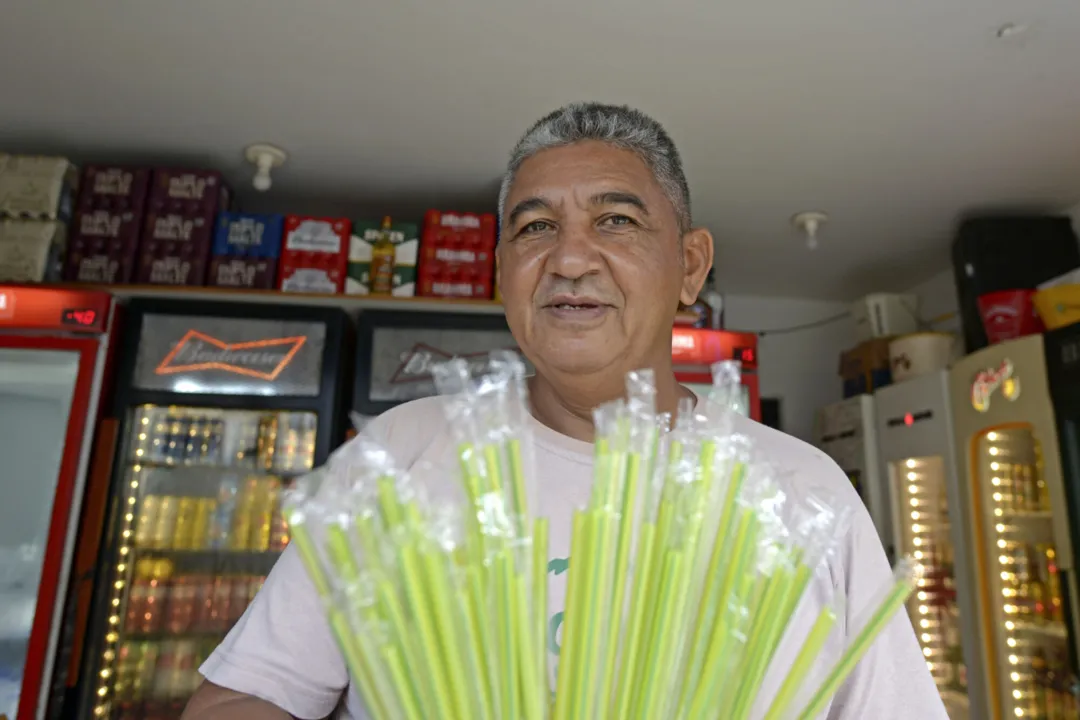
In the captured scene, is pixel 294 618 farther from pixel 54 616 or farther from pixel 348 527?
pixel 54 616

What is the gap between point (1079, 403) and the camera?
2.33 m

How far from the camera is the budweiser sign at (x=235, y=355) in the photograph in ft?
9.19

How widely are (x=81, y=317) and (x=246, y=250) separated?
Answer: 69cm

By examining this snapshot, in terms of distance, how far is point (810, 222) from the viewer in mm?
3393

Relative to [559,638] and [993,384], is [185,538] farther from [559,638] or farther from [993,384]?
[993,384]

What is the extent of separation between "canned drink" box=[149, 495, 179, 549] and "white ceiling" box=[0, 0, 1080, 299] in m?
1.49

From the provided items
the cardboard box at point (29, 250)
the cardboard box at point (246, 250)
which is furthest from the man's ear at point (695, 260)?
the cardboard box at point (29, 250)

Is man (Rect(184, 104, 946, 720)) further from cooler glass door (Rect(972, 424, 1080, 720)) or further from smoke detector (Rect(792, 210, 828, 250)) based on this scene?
smoke detector (Rect(792, 210, 828, 250))

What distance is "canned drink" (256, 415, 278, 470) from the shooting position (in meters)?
2.86

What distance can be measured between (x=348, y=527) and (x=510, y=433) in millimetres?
71

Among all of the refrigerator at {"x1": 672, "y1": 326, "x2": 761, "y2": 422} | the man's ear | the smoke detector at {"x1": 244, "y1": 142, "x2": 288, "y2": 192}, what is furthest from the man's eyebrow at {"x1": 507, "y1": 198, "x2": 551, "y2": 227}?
the smoke detector at {"x1": 244, "y1": 142, "x2": 288, "y2": 192}

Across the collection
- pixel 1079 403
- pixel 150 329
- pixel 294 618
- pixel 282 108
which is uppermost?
pixel 282 108

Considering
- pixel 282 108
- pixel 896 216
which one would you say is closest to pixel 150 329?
pixel 282 108

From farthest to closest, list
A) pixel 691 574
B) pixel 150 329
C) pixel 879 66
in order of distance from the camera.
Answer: pixel 150 329, pixel 879 66, pixel 691 574
